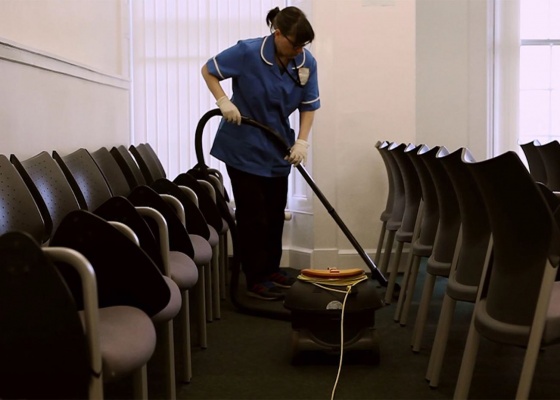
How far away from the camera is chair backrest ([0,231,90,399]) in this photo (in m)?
1.45

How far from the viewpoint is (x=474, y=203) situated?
7.85ft

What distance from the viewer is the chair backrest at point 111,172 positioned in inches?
144

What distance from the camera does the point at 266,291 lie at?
164 inches

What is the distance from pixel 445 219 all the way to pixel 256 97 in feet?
4.78

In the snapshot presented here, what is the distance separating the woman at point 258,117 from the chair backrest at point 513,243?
7.02ft

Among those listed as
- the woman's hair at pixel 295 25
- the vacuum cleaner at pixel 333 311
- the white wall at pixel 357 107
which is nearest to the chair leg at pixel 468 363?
the vacuum cleaner at pixel 333 311

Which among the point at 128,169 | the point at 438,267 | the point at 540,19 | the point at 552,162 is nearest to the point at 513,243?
the point at 438,267

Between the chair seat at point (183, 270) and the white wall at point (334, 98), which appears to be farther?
the white wall at point (334, 98)

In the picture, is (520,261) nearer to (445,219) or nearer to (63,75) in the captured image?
(445,219)

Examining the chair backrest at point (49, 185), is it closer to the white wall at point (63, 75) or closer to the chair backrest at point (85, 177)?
the chair backrest at point (85, 177)

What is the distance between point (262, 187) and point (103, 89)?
1208 millimetres

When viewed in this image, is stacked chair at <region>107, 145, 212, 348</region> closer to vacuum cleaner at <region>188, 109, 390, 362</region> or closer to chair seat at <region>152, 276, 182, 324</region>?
vacuum cleaner at <region>188, 109, 390, 362</region>

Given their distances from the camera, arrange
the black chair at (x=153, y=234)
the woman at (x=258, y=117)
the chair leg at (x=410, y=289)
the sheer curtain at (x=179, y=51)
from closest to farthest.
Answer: the black chair at (x=153, y=234)
the chair leg at (x=410, y=289)
the woman at (x=258, y=117)
the sheer curtain at (x=179, y=51)

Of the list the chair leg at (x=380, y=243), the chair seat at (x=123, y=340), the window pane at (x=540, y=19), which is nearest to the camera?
the chair seat at (x=123, y=340)
